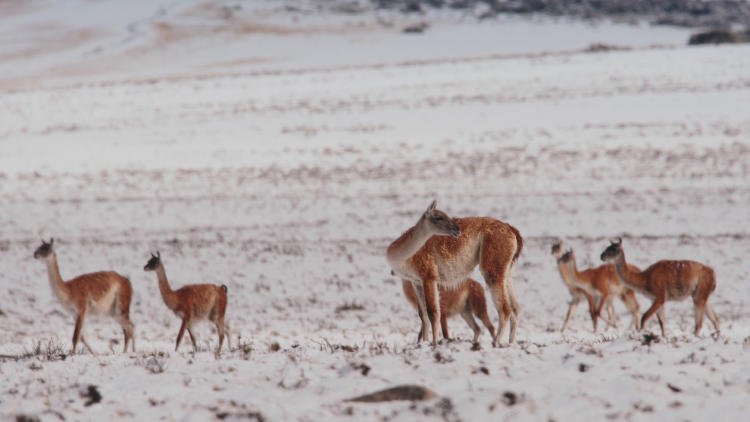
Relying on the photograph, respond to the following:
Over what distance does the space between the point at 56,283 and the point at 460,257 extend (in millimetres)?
5792

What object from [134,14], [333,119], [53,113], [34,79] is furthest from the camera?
[134,14]

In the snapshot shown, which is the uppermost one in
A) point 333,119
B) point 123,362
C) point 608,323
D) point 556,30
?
point 556,30

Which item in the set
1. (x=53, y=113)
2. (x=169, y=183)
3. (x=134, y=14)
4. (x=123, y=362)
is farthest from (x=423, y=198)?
(x=134, y=14)

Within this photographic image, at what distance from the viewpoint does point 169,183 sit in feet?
95.1

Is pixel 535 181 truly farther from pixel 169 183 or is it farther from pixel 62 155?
pixel 62 155

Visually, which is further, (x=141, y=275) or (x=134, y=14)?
(x=134, y=14)

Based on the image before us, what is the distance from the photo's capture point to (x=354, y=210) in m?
24.7

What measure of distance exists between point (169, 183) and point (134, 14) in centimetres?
5696

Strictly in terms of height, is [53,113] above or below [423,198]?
above

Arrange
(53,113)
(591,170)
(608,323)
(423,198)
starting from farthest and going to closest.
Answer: (53,113) → (591,170) → (423,198) → (608,323)

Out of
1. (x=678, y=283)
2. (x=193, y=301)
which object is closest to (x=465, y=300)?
(x=678, y=283)

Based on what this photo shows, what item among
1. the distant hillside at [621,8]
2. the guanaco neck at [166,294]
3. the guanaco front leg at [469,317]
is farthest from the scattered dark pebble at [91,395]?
the distant hillside at [621,8]

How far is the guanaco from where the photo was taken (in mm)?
14531

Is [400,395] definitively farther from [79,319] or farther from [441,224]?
[79,319]
